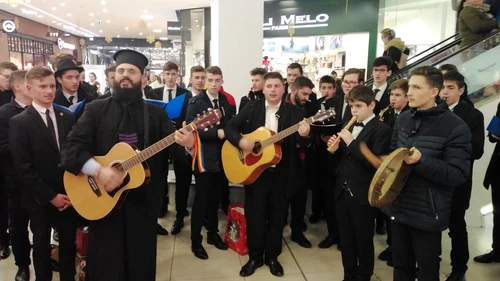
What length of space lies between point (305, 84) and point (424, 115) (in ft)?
5.46

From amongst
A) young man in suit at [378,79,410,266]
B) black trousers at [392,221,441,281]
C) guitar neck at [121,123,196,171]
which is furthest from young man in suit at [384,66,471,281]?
guitar neck at [121,123,196,171]

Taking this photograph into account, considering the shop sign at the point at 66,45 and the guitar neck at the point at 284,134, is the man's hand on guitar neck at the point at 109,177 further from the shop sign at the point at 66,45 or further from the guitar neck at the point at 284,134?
the shop sign at the point at 66,45

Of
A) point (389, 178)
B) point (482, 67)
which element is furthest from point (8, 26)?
point (389, 178)

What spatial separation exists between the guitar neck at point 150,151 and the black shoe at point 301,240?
2.27m

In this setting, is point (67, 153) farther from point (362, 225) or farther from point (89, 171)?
point (362, 225)

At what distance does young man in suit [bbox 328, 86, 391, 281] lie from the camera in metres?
2.74

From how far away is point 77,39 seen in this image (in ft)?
75.4

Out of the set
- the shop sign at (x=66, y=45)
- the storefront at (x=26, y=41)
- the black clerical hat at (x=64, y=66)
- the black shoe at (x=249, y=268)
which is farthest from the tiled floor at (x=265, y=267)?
the shop sign at (x=66, y=45)

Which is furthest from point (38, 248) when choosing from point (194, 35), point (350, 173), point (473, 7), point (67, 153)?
point (194, 35)

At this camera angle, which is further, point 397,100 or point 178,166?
point 178,166

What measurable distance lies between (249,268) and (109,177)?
172 cm

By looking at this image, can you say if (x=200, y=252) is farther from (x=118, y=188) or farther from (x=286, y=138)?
(x=118, y=188)

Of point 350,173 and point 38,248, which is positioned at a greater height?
point 350,173

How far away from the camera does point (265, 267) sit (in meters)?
3.45
